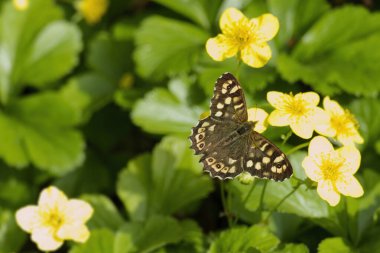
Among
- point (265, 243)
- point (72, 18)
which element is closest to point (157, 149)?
point (265, 243)

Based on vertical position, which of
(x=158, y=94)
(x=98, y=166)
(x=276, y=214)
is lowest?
Answer: (x=98, y=166)

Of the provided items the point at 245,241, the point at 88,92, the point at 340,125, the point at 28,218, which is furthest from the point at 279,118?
the point at 88,92

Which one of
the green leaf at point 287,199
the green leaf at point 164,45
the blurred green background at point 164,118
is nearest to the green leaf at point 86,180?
the blurred green background at point 164,118

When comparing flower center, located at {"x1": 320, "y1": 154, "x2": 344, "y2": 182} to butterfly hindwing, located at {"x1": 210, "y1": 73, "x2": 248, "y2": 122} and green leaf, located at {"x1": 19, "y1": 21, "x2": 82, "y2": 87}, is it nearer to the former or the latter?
butterfly hindwing, located at {"x1": 210, "y1": 73, "x2": 248, "y2": 122}

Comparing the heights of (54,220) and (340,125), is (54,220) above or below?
below

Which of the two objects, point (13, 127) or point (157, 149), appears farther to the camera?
point (13, 127)

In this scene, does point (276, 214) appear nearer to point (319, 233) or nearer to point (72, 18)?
point (319, 233)

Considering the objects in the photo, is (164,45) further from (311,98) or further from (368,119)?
(311,98)
